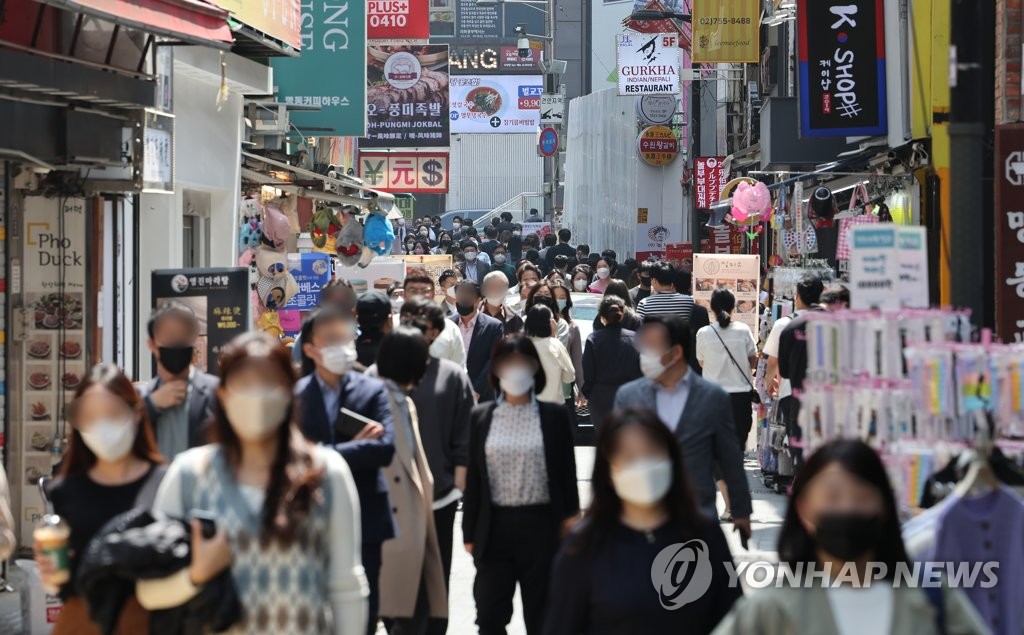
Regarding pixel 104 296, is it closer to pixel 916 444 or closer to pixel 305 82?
pixel 916 444

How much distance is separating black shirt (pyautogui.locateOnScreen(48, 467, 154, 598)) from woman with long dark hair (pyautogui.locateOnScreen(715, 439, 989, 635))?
2.04 m

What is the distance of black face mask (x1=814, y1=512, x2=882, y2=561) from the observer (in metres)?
3.68

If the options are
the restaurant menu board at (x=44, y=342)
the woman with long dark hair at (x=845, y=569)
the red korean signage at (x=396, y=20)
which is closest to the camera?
the woman with long dark hair at (x=845, y=569)

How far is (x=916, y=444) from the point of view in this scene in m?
5.24

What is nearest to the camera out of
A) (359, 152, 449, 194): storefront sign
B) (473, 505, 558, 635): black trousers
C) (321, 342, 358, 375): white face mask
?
(321, 342, 358, 375): white face mask

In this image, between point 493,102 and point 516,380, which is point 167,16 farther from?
point 493,102

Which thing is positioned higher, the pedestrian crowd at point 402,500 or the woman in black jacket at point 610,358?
the woman in black jacket at point 610,358

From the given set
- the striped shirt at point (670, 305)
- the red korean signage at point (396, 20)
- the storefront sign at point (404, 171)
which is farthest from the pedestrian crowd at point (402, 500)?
the storefront sign at point (404, 171)

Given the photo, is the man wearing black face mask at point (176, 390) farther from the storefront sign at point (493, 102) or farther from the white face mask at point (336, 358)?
the storefront sign at point (493, 102)

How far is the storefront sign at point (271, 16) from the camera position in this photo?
1358 centimetres

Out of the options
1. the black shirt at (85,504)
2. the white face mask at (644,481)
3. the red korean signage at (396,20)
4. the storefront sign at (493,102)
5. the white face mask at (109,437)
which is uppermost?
the storefront sign at (493,102)

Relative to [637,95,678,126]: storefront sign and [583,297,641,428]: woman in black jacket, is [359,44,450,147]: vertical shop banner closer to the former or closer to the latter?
[637,95,678,126]: storefront sign

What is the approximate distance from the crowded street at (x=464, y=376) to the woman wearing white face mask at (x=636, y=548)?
1 cm

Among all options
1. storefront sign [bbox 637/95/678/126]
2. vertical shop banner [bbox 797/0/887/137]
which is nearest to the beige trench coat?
vertical shop banner [bbox 797/0/887/137]
